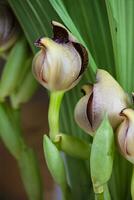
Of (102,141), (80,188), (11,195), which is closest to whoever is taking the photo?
(102,141)

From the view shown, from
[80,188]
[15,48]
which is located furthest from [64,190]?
[15,48]

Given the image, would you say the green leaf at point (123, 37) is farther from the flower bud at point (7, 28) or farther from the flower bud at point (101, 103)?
the flower bud at point (7, 28)

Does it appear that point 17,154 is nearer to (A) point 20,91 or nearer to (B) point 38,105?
(A) point 20,91

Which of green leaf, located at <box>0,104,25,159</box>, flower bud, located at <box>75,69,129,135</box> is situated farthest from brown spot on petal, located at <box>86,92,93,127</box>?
green leaf, located at <box>0,104,25,159</box>

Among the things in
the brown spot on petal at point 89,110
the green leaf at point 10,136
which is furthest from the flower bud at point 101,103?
the green leaf at point 10,136

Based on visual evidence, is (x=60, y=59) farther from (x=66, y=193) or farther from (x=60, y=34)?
(x=66, y=193)

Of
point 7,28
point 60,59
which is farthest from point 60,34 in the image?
point 7,28
